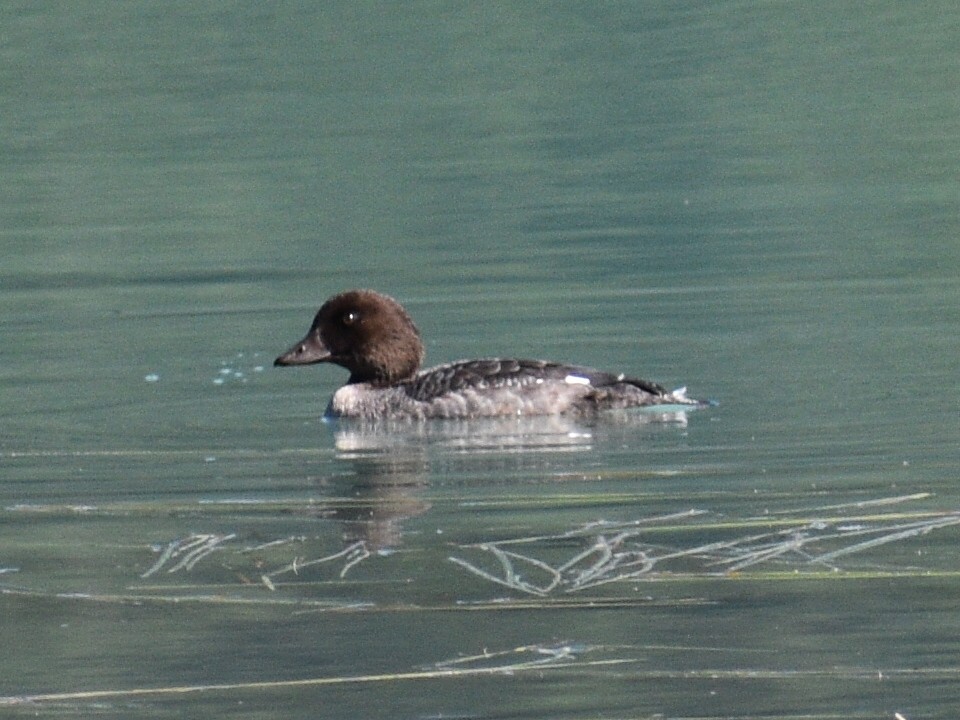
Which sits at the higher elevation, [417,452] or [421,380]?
[421,380]

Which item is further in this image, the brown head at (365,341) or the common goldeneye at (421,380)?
the brown head at (365,341)

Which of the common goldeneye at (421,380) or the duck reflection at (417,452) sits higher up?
the common goldeneye at (421,380)

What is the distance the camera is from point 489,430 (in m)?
12.9

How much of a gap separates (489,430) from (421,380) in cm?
69

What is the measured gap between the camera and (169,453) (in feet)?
39.6

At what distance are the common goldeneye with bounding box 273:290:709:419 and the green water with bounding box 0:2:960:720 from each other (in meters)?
0.20

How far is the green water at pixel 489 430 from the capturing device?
25.9ft

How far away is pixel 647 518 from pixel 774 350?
4576mm

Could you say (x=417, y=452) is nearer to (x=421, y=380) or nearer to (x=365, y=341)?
(x=421, y=380)

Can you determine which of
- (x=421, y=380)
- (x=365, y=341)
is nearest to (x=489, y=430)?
(x=421, y=380)

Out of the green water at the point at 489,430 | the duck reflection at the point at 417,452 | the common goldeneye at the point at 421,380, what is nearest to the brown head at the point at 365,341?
the common goldeneye at the point at 421,380

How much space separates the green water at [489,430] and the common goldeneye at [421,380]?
0.20 m

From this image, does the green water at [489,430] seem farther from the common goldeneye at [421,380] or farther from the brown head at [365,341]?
the brown head at [365,341]

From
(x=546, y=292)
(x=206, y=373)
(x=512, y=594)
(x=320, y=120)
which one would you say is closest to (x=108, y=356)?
(x=206, y=373)
